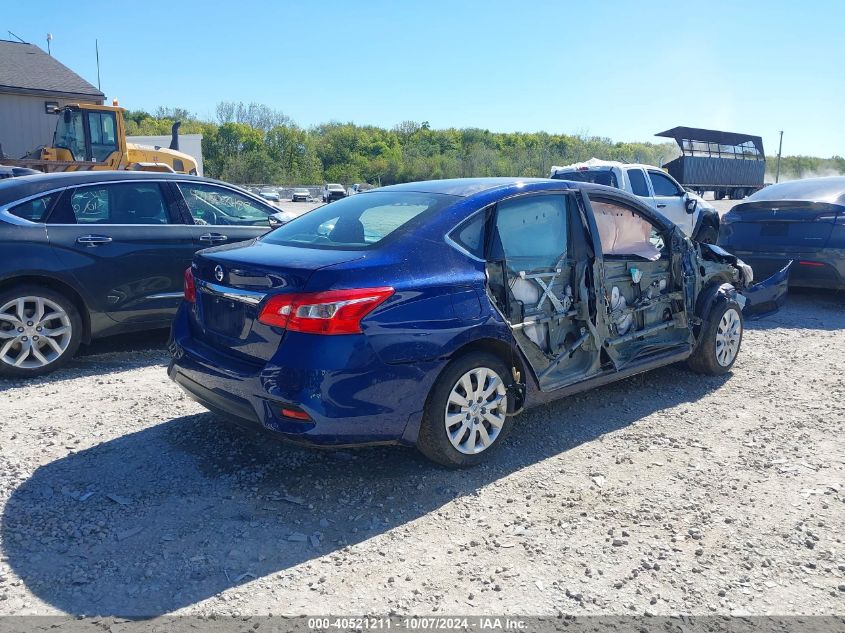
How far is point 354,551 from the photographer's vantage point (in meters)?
3.22

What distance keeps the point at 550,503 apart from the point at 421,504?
2.22 feet

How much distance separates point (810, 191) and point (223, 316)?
8.23 meters

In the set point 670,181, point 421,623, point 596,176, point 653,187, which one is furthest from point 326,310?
point 670,181

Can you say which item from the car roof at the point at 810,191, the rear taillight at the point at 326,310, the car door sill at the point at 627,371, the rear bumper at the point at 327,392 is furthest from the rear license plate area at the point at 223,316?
the car roof at the point at 810,191

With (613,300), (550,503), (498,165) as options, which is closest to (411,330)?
(550,503)

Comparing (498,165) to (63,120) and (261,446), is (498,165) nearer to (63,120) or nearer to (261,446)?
(63,120)

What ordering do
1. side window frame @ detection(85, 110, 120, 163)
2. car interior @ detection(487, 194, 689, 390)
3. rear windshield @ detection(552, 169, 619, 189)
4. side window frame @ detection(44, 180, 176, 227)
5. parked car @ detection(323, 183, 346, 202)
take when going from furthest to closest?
parked car @ detection(323, 183, 346, 202) → side window frame @ detection(85, 110, 120, 163) → rear windshield @ detection(552, 169, 619, 189) → side window frame @ detection(44, 180, 176, 227) → car interior @ detection(487, 194, 689, 390)

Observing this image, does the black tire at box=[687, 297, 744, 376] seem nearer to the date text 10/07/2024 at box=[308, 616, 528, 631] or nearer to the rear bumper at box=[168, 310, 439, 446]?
the rear bumper at box=[168, 310, 439, 446]

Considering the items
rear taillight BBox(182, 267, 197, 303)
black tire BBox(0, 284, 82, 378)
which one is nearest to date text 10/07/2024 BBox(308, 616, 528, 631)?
rear taillight BBox(182, 267, 197, 303)

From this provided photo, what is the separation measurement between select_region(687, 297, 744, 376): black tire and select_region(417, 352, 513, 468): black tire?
92.5 inches

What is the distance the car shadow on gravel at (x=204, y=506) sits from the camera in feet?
9.74

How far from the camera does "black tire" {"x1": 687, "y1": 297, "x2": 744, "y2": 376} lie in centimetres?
566

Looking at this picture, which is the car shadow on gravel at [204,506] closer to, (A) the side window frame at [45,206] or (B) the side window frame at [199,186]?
(A) the side window frame at [45,206]

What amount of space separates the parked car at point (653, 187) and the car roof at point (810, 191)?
79.4 inches
